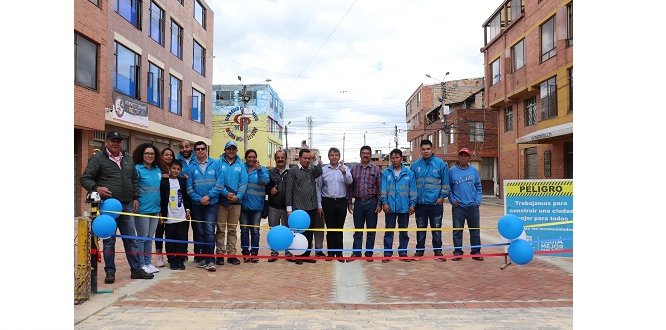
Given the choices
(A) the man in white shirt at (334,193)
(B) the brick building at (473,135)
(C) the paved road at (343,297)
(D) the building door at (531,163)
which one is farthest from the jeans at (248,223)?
(B) the brick building at (473,135)

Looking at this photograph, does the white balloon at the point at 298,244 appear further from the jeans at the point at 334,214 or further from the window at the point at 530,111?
the window at the point at 530,111

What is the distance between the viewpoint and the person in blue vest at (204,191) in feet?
23.2

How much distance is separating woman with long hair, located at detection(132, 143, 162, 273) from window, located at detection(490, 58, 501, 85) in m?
28.0

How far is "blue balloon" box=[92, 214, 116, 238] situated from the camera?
5289 mm

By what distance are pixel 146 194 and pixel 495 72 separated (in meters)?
29.3

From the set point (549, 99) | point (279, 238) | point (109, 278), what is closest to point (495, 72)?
point (549, 99)

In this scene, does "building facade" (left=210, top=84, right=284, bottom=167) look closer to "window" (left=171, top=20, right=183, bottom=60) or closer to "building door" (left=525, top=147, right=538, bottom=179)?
"window" (left=171, top=20, right=183, bottom=60)

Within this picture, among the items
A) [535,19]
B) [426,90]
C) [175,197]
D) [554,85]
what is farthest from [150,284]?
[426,90]

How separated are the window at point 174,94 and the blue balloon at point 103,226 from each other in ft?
69.1

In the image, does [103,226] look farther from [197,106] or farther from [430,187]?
[197,106]

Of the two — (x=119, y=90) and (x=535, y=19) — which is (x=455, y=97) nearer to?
(x=535, y=19)

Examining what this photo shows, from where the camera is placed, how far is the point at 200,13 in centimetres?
3016

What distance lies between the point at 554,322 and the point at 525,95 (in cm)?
2537
